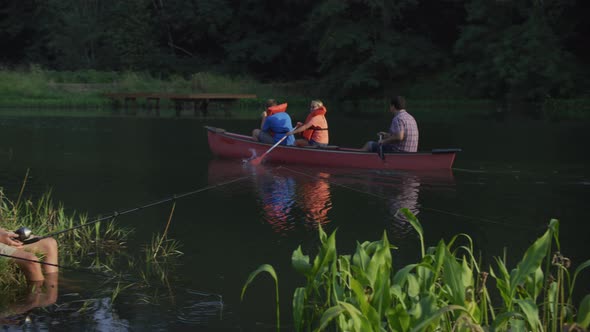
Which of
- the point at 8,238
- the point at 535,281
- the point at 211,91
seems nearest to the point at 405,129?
the point at 8,238

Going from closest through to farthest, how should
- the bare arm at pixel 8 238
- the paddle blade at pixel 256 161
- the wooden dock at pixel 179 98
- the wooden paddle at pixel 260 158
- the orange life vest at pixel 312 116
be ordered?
1. the bare arm at pixel 8 238
2. the orange life vest at pixel 312 116
3. the wooden paddle at pixel 260 158
4. the paddle blade at pixel 256 161
5. the wooden dock at pixel 179 98

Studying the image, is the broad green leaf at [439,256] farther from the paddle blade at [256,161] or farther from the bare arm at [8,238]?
the paddle blade at [256,161]

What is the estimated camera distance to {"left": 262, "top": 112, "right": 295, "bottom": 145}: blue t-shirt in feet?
49.3

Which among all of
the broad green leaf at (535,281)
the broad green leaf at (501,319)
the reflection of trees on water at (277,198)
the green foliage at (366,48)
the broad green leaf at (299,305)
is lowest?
the reflection of trees on water at (277,198)

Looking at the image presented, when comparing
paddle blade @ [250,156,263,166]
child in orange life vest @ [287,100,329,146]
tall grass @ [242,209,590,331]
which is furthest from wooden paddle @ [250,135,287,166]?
tall grass @ [242,209,590,331]

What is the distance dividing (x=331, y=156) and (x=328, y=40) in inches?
991

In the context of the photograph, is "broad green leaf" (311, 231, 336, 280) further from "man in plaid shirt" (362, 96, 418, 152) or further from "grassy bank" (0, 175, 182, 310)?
"man in plaid shirt" (362, 96, 418, 152)

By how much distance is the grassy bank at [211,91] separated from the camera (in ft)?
109

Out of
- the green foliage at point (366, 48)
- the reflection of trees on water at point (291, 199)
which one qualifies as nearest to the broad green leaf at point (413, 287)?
the reflection of trees on water at point (291, 199)

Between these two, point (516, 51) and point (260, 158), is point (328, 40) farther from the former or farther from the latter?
point (260, 158)

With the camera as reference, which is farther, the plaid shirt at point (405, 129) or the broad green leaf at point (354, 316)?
the plaid shirt at point (405, 129)

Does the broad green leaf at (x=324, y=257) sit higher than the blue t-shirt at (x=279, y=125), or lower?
higher

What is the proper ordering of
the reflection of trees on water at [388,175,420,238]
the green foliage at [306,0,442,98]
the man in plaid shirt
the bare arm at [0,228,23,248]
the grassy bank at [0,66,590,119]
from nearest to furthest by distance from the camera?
the bare arm at [0,228,23,248] < the reflection of trees on water at [388,175,420,238] < the man in plaid shirt < the grassy bank at [0,66,590,119] < the green foliage at [306,0,442,98]

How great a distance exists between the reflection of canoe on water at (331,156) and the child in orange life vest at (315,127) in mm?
432
